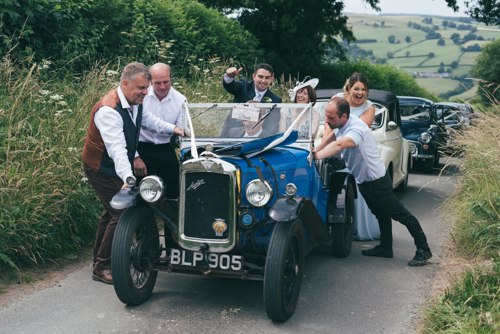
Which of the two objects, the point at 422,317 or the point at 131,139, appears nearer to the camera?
the point at 422,317

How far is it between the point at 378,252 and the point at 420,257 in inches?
21.5

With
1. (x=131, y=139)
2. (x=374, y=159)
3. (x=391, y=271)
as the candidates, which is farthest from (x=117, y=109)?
(x=391, y=271)

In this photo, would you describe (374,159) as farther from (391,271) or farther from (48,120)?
(48,120)

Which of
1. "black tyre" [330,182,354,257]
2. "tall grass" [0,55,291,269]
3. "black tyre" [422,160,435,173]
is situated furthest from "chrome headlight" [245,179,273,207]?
"black tyre" [422,160,435,173]

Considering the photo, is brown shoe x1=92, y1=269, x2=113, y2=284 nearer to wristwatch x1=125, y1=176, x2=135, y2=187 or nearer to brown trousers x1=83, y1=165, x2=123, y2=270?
brown trousers x1=83, y1=165, x2=123, y2=270

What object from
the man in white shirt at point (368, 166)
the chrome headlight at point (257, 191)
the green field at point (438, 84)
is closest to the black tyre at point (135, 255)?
the chrome headlight at point (257, 191)

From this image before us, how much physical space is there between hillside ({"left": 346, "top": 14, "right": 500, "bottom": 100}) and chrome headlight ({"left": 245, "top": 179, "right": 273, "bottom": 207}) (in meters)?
74.1

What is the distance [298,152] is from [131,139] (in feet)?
5.29

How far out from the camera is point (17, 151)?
7.43 m

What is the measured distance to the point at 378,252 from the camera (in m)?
8.30

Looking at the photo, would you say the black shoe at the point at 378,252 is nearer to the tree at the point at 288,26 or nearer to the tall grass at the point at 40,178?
the tall grass at the point at 40,178

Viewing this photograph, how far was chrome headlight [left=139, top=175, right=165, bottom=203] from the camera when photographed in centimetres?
605

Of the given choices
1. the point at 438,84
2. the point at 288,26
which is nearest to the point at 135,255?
the point at 288,26

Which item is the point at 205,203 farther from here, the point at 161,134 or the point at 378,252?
the point at 378,252
